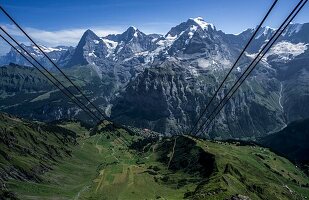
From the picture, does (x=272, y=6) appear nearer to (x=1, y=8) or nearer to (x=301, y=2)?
(x=301, y=2)

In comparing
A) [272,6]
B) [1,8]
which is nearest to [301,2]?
[272,6]

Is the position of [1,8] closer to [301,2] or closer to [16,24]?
[16,24]

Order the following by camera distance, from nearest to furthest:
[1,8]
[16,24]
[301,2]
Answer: [301,2] < [1,8] < [16,24]

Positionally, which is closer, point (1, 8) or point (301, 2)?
point (301, 2)

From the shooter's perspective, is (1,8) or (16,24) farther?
(16,24)

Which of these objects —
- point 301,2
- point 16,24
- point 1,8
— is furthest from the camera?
point 16,24

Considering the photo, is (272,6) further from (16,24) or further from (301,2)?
(16,24)

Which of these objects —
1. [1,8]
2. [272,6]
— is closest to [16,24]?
[1,8]
